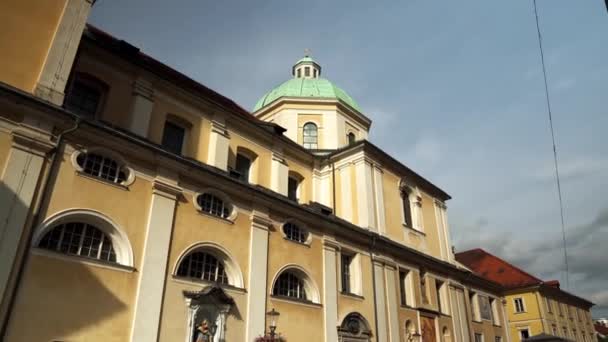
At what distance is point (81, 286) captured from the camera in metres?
10.1

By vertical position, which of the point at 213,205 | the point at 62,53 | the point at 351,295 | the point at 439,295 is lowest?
the point at 351,295

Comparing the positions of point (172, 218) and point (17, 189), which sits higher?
point (172, 218)

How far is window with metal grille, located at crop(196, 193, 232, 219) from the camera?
1369 centimetres

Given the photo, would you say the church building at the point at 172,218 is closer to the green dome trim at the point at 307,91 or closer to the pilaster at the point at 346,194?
the pilaster at the point at 346,194

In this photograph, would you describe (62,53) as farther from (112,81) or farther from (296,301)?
(296,301)

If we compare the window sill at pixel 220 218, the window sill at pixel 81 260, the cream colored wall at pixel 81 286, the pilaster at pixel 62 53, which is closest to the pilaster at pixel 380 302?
the window sill at pixel 220 218

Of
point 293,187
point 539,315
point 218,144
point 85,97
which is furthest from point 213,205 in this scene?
point 539,315

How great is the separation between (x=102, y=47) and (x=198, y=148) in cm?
466

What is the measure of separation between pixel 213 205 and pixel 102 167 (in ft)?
11.8

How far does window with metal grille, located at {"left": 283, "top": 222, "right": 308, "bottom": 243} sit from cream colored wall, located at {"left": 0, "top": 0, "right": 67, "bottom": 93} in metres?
9.00

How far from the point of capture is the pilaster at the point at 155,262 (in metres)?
10.9

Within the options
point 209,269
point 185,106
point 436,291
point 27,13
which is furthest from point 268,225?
point 436,291

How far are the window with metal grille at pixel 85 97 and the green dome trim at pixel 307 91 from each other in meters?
12.8

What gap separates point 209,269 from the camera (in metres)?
13.4
